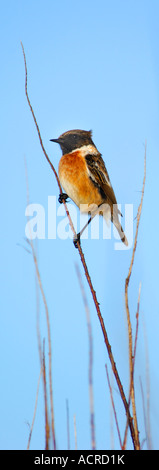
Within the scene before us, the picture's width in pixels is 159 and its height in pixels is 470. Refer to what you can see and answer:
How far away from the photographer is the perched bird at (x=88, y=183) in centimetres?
420

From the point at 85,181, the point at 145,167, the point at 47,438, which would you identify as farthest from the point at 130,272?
the point at 85,181

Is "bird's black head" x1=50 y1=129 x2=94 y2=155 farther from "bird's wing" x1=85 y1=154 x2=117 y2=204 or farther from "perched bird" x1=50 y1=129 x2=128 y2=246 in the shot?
"bird's wing" x1=85 y1=154 x2=117 y2=204

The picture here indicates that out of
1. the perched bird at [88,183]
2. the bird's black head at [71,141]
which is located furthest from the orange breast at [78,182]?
the bird's black head at [71,141]

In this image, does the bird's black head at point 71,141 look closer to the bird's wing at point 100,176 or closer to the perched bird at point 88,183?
the perched bird at point 88,183

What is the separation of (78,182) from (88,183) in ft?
0.28

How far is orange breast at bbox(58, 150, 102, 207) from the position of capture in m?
4.19

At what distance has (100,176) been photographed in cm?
427

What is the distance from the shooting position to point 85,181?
421cm

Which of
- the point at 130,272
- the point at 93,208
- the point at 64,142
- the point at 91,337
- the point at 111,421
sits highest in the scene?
the point at 64,142

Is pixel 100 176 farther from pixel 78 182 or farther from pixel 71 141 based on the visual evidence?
pixel 71 141
